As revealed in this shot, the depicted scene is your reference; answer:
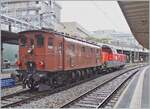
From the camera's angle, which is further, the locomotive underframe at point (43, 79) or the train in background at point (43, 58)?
the train in background at point (43, 58)

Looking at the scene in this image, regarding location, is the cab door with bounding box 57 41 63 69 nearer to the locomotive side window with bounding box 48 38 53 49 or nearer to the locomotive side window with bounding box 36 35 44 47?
the locomotive side window with bounding box 48 38 53 49

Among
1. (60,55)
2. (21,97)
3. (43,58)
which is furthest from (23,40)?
(21,97)

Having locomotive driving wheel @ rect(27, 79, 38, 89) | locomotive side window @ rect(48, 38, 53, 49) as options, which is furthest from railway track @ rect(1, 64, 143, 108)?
locomotive side window @ rect(48, 38, 53, 49)

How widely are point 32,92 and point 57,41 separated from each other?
2627 mm

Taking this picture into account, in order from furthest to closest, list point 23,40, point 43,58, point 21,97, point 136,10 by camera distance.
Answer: point 23,40
point 43,58
point 136,10
point 21,97

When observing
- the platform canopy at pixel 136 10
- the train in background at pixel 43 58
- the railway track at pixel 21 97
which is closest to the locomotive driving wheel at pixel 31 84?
the train in background at pixel 43 58

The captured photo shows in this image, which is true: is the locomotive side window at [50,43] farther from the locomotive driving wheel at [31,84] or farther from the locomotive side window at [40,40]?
the locomotive driving wheel at [31,84]

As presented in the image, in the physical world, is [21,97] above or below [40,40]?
below

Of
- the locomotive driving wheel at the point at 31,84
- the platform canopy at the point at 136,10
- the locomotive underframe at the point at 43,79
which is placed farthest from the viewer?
the locomotive driving wheel at the point at 31,84

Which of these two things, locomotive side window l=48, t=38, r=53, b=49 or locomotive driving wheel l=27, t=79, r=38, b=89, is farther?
locomotive side window l=48, t=38, r=53, b=49

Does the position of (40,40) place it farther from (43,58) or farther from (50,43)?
(43,58)

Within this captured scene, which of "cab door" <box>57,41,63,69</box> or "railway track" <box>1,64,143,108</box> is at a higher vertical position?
"cab door" <box>57,41,63,69</box>

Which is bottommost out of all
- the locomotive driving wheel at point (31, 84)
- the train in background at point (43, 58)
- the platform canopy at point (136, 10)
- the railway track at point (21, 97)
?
the railway track at point (21, 97)

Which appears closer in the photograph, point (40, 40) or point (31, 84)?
point (40, 40)
